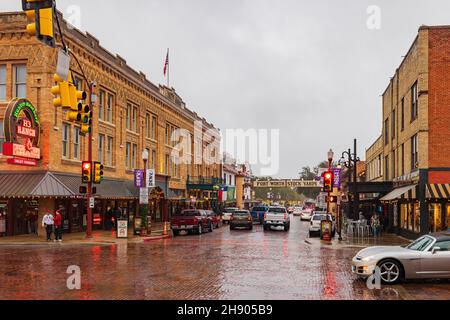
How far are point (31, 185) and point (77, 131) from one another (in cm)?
684

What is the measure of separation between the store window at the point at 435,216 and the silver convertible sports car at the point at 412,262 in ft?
46.0

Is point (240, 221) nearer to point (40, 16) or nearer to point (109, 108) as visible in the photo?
point (109, 108)

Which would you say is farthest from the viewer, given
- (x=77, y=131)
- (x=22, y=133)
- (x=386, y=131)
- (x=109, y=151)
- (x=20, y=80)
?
(x=386, y=131)

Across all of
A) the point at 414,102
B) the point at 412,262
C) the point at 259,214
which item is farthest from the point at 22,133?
the point at 259,214

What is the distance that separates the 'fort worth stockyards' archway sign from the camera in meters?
26.5

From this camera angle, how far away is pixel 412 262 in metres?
13.7

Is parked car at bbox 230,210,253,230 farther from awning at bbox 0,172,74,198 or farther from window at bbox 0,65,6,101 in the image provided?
window at bbox 0,65,6,101

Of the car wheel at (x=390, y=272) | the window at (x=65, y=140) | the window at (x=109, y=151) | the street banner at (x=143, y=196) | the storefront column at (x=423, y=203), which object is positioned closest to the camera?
the car wheel at (x=390, y=272)

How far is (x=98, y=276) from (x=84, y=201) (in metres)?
20.9

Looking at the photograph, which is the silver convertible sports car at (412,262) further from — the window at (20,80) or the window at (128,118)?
the window at (128,118)

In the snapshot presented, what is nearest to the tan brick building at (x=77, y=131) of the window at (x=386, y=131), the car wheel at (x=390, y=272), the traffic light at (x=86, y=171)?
the traffic light at (x=86, y=171)

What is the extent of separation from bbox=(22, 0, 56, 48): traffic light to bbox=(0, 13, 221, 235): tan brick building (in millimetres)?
16733

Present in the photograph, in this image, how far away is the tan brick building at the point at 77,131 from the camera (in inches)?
1180
